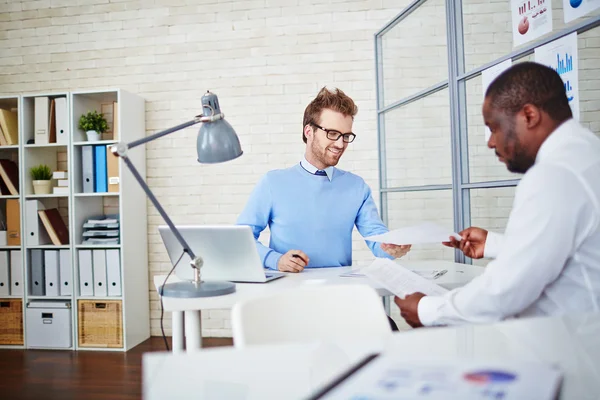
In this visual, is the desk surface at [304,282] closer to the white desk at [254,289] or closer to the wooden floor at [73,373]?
the white desk at [254,289]

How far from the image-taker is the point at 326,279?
2.00 meters

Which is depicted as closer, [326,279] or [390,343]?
[390,343]

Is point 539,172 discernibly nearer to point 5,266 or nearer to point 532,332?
point 532,332

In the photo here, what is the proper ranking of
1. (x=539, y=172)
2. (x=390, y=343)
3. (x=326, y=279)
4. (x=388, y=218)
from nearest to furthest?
(x=390, y=343), (x=539, y=172), (x=326, y=279), (x=388, y=218)

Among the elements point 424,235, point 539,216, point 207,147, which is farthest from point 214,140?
point 539,216

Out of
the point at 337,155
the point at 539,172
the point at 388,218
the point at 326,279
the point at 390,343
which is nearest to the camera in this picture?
the point at 390,343

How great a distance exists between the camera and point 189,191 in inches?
164

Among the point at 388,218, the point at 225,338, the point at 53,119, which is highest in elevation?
the point at 53,119

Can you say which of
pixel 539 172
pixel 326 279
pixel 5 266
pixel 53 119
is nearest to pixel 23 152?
pixel 53 119

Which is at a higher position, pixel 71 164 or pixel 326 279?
pixel 71 164

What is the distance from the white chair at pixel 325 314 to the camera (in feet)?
3.80

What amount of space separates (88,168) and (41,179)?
0.38m

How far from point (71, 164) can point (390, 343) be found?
360 cm

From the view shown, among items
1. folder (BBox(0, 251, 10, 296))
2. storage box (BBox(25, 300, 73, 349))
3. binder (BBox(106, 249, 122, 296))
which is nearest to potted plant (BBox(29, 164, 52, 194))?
folder (BBox(0, 251, 10, 296))
